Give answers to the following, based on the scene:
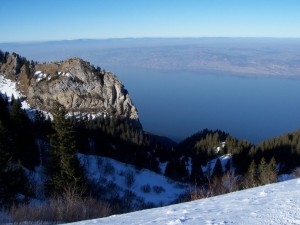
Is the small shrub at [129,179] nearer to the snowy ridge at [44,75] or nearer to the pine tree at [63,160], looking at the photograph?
the pine tree at [63,160]

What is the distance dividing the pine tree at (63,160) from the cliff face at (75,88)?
65.9 meters

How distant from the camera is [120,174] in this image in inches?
1794

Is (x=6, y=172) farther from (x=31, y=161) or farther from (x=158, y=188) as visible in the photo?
(x=158, y=188)

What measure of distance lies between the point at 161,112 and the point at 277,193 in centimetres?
16511

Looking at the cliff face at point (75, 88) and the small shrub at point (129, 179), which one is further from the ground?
the cliff face at point (75, 88)

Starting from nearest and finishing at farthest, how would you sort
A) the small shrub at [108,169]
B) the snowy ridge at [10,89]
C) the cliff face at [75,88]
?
the small shrub at [108,169] → the snowy ridge at [10,89] → the cliff face at [75,88]

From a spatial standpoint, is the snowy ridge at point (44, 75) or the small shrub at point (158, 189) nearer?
the small shrub at point (158, 189)

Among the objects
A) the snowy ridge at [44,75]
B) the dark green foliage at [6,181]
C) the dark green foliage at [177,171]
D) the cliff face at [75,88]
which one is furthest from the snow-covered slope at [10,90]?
the dark green foliage at [6,181]

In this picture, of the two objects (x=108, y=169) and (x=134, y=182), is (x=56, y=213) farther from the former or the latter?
(x=134, y=182)

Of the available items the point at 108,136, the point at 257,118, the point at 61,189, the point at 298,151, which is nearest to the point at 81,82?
the point at 108,136

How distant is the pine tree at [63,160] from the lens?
2075cm

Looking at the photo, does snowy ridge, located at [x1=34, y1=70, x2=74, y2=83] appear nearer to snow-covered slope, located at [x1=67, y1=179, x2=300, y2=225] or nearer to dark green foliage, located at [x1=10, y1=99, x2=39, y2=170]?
dark green foliage, located at [x1=10, y1=99, x2=39, y2=170]

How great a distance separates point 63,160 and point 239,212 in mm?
15199

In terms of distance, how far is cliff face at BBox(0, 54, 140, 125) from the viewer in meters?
88.9
